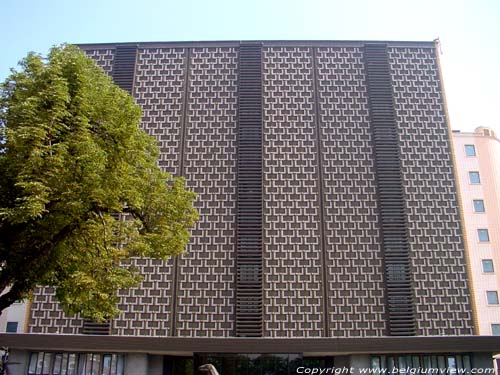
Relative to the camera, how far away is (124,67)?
115ft

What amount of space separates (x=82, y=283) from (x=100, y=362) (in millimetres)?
18489

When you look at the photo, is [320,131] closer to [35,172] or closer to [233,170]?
[233,170]

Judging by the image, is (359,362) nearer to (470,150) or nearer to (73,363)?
(73,363)

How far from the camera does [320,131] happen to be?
33219mm

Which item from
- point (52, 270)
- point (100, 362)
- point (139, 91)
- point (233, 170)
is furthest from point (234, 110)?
point (52, 270)

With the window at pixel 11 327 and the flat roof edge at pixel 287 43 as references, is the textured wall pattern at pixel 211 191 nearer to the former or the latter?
the flat roof edge at pixel 287 43

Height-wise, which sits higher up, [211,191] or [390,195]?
[211,191]

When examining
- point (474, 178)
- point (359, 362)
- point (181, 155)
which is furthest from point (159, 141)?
point (474, 178)

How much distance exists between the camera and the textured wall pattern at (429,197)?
1174 inches

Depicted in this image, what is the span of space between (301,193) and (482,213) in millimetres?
12773

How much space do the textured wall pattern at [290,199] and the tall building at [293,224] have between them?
0.09 m

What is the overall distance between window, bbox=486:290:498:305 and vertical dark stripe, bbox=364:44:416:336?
234 inches

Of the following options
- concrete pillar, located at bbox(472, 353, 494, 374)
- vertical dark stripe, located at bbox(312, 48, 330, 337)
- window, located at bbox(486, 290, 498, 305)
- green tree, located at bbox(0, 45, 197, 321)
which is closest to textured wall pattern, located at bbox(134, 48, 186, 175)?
vertical dark stripe, located at bbox(312, 48, 330, 337)

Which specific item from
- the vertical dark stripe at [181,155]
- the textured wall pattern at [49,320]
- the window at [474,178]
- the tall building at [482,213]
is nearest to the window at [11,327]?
the textured wall pattern at [49,320]
